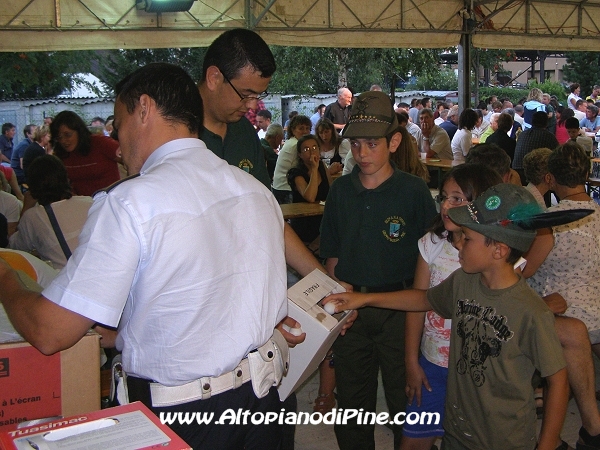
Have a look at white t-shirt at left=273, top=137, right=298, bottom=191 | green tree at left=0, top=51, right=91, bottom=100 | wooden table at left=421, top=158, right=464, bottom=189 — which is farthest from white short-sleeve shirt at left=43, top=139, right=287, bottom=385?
green tree at left=0, top=51, right=91, bottom=100

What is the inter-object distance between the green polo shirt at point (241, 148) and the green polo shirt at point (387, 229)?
0.51 meters

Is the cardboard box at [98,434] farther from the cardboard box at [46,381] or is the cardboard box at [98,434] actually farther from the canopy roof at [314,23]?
the canopy roof at [314,23]

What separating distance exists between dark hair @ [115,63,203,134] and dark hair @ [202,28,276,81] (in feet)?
2.28

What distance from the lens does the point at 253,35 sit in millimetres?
2465

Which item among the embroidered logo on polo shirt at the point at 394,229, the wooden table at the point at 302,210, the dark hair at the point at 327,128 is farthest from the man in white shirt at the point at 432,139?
the embroidered logo on polo shirt at the point at 394,229

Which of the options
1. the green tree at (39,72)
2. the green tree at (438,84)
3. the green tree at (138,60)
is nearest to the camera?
the green tree at (39,72)

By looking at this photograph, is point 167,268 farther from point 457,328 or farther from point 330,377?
point 330,377

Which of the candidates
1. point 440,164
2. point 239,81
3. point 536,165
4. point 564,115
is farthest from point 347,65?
point 239,81

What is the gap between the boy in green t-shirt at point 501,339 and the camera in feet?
7.07

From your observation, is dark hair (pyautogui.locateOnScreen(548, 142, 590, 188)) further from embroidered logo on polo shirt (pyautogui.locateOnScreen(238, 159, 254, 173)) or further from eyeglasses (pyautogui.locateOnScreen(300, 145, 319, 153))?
eyeglasses (pyautogui.locateOnScreen(300, 145, 319, 153))

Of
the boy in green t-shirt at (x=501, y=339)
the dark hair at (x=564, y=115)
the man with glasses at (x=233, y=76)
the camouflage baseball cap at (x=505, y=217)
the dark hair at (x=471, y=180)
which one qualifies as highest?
the dark hair at (x=564, y=115)

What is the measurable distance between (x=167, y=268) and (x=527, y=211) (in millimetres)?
1256

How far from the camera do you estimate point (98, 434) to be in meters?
1.30

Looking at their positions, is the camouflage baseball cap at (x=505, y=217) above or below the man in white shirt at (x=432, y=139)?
below
